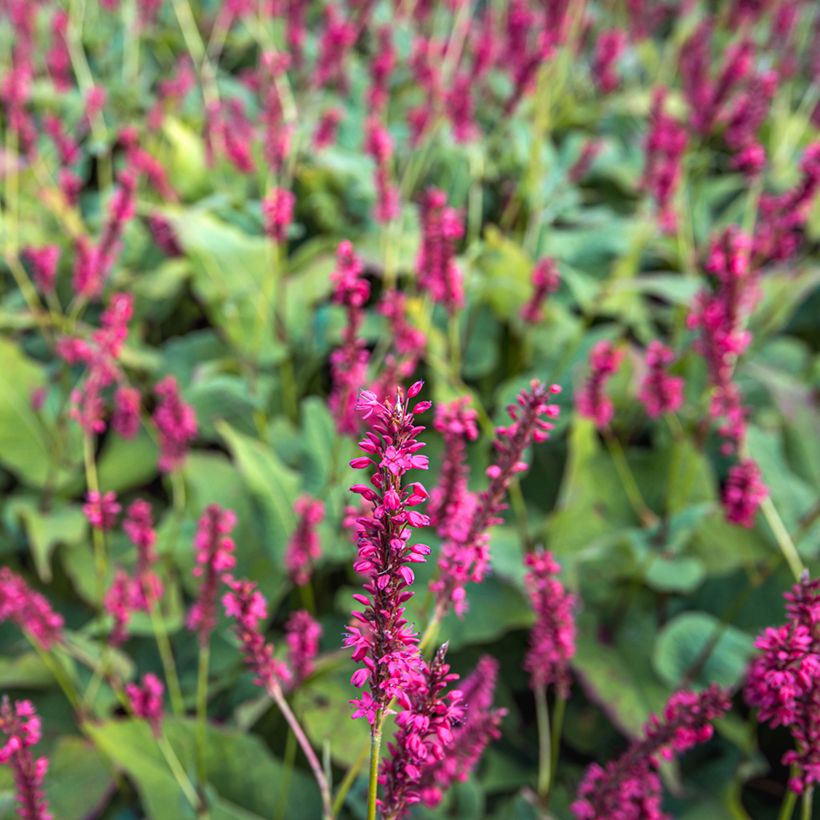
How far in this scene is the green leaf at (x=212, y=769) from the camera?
4.95 ft

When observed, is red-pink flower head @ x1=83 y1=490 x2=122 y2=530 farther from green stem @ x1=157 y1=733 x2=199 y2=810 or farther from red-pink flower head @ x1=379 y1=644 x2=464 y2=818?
red-pink flower head @ x1=379 y1=644 x2=464 y2=818

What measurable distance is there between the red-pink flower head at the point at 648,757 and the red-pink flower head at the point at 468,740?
0.51ft

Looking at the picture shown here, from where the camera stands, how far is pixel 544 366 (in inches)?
90.7

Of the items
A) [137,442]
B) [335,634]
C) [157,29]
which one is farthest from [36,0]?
[335,634]

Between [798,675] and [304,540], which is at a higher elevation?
[798,675]

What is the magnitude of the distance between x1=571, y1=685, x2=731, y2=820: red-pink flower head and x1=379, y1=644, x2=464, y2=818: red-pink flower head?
13.2 inches

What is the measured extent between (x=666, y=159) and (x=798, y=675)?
195 cm

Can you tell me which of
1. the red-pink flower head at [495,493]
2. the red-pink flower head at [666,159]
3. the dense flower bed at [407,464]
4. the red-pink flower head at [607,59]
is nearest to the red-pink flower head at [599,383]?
the dense flower bed at [407,464]

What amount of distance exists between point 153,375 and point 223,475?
0.53m

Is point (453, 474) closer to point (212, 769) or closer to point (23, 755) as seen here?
point (23, 755)

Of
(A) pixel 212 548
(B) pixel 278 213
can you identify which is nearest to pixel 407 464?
(A) pixel 212 548

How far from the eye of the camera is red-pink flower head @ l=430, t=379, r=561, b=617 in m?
0.94

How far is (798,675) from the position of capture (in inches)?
34.6

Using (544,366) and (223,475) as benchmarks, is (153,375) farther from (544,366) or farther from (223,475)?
(544,366)
